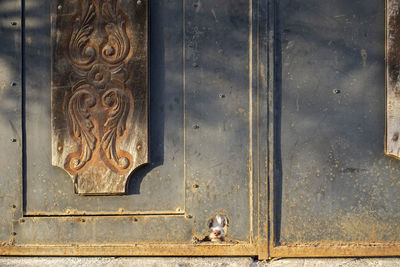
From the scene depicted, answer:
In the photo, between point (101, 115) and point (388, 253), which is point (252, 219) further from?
point (101, 115)

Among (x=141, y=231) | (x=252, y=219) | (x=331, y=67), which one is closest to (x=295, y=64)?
(x=331, y=67)

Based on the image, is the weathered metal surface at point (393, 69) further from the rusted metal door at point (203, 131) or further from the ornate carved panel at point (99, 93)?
the ornate carved panel at point (99, 93)

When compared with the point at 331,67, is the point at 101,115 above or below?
below

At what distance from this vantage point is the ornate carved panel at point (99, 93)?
2.24 m

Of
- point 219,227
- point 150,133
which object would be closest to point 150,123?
point 150,133

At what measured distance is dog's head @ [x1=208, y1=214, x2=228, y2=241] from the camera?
7.41 feet

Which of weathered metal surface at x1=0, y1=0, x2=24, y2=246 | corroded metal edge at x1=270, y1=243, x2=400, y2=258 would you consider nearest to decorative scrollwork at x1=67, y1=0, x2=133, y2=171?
weathered metal surface at x1=0, y1=0, x2=24, y2=246

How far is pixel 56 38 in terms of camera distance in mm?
2271

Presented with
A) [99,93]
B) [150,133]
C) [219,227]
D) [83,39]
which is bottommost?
[219,227]

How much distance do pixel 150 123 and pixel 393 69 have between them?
1.36 metres

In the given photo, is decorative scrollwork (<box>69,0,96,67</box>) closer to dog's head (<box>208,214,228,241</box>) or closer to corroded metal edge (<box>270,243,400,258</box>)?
dog's head (<box>208,214,228,241</box>)

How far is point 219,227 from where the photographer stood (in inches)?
89.0

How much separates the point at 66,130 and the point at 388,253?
1922 millimetres

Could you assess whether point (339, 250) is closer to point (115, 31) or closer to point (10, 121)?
point (115, 31)
